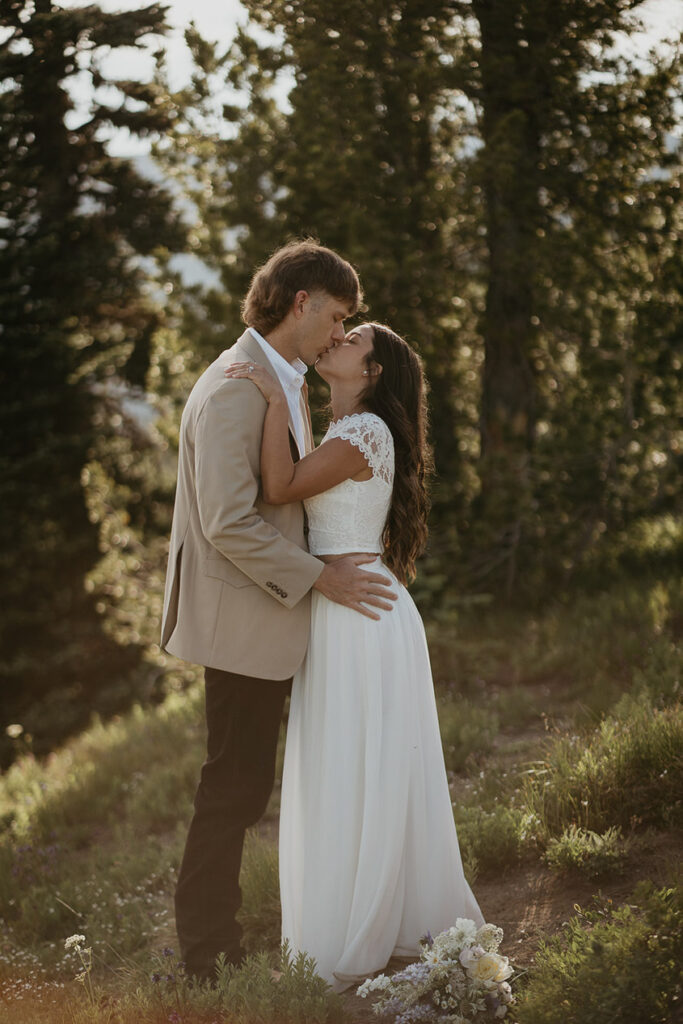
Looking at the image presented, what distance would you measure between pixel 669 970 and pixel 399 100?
6.17 meters

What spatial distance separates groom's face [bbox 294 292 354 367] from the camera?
3.50 m

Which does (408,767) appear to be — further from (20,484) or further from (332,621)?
(20,484)

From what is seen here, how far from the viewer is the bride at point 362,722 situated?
3361 mm

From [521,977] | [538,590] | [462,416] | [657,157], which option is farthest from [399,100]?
[521,977]

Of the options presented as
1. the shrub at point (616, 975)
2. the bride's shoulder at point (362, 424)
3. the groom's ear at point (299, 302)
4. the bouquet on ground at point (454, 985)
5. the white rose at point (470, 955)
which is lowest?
the bouquet on ground at point (454, 985)

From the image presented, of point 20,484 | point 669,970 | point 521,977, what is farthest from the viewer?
point 20,484

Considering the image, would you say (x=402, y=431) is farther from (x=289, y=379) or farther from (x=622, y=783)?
(x=622, y=783)

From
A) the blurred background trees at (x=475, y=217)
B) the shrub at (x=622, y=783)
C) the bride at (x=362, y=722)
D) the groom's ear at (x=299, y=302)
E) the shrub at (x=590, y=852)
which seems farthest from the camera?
the blurred background trees at (x=475, y=217)

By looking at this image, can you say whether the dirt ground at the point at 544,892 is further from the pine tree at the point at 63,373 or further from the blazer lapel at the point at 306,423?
the pine tree at the point at 63,373

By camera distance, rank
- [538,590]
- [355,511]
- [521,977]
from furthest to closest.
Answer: [538,590] → [355,511] → [521,977]

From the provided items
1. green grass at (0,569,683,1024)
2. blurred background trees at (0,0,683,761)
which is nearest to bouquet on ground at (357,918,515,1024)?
green grass at (0,569,683,1024)

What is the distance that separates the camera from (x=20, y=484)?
13867 mm

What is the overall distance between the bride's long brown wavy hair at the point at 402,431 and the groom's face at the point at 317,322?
0.15 m

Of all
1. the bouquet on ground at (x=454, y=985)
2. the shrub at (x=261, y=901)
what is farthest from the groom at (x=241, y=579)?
the bouquet on ground at (x=454, y=985)
